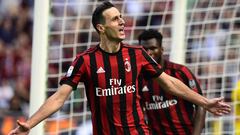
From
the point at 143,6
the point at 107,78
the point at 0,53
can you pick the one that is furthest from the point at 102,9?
the point at 0,53

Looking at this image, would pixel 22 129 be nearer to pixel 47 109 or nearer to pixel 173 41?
pixel 47 109

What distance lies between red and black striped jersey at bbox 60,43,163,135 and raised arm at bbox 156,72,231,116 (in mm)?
190

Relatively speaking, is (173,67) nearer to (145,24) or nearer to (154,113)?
(154,113)

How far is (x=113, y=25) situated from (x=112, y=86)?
1.36ft

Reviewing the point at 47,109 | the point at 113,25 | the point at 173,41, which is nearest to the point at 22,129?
the point at 47,109

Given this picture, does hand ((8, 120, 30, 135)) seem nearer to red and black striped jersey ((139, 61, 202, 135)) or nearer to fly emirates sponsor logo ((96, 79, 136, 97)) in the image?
fly emirates sponsor logo ((96, 79, 136, 97))

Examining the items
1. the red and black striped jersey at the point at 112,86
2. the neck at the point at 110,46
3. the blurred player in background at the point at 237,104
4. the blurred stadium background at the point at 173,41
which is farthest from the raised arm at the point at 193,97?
the blurred player in background at the point at 237,104

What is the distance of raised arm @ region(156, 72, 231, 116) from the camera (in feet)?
16.0

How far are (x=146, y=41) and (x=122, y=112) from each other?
126 cm

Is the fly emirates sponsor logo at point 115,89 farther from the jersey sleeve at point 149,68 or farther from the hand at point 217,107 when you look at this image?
the hand at point 217,107

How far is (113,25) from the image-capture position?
16.2ft

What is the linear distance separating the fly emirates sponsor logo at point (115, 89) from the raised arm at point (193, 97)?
0.25 metres

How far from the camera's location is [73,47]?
23.0ft

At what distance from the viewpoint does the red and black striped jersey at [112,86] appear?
4.86m
